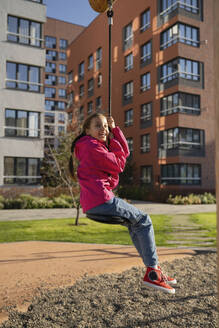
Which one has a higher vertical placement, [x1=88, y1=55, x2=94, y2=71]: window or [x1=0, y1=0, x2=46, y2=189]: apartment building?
[x1=88, y1=55, x2=94, y2=71]: window

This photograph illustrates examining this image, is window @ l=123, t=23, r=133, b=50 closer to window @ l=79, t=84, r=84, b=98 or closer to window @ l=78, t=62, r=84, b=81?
window @ l=78, t=62, r=84, b=81

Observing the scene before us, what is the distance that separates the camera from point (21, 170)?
Answer: 22.1 m

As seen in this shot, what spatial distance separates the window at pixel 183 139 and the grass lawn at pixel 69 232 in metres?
14.9

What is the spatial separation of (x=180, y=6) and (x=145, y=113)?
9385 millimetres

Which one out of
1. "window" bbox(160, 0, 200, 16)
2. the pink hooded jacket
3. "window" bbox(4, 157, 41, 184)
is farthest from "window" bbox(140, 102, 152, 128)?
the pink hooded jacket

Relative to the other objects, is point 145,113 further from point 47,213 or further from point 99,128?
point 99,128

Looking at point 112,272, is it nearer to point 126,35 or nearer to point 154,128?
point 154,128

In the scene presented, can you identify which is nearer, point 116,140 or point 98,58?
point 116,140

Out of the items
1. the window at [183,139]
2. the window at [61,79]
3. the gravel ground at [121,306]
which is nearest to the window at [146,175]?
the window at [183,139]

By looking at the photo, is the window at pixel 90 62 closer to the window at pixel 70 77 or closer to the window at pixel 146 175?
the window at pixel 70 77

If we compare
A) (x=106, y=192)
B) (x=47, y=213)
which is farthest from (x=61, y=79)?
(x=106, y=192)

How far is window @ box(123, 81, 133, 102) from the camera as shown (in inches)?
1288

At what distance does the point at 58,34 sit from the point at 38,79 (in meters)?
38.4

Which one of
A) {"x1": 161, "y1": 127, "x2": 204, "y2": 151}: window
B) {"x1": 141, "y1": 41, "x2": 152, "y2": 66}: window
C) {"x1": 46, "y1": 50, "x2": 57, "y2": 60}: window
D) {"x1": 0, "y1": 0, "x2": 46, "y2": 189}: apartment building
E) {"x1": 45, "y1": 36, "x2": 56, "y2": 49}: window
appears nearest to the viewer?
{"x1": 0, "y1": 0, "x2": 46, "y2": 189}: apartment building
